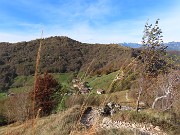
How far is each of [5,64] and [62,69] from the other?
16.5 meters

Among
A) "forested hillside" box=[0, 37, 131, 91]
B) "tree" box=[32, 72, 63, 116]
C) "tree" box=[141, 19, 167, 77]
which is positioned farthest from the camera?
"forested hillside" box=[0, 37, 131, 91]

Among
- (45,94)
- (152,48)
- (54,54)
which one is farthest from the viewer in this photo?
(54,54)

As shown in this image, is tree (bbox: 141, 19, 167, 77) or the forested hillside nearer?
tree (bbox: 141, 19, 167, 77)

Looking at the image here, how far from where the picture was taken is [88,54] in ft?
282

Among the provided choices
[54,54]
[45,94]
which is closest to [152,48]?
[45,94]

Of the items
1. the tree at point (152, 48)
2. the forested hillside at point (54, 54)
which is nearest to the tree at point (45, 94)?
the tree at point (152, 48)

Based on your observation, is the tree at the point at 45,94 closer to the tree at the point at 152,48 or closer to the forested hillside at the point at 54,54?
the tree at the point at 152,48

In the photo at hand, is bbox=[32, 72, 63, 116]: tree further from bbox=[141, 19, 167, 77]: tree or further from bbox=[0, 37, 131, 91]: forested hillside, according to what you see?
bbox=[0, 37, 131, 91]: forested hillside

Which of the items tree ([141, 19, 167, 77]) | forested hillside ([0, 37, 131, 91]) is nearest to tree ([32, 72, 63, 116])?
tree ([141, 19, 167, 77])

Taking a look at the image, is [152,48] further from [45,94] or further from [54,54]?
[54,54]

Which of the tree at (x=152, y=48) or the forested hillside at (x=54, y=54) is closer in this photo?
the tree at (x=152, y=48)

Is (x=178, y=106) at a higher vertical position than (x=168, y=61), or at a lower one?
lower

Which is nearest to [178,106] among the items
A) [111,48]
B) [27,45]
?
[111,48]

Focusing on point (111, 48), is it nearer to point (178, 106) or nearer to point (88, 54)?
point (88, 54)
